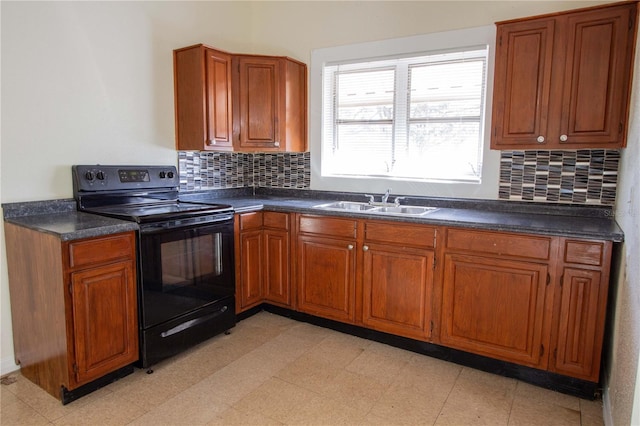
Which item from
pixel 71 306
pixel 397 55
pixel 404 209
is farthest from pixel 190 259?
pixel 397 55

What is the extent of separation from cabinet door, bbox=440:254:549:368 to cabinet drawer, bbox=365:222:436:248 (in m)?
0.18

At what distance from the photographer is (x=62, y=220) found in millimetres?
2332

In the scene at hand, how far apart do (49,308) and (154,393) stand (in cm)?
71

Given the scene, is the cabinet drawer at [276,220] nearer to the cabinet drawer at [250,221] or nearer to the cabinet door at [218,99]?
the cabinet drawer at [250,221]

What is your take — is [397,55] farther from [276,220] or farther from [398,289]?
[398,289]

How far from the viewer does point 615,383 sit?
1.93m

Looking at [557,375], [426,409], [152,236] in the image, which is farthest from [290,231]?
[557,375]

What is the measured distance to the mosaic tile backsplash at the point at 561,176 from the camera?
2619mm

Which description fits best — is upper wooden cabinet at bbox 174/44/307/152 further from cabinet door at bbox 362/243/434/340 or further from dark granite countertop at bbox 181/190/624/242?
cabinet door at bbox 362/243/434/340

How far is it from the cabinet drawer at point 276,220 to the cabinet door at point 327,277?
18 cm

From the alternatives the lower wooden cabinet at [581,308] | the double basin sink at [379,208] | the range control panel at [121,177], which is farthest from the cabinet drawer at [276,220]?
the lower wooden cabinet at [581,308]

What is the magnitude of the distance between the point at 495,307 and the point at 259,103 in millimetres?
2379

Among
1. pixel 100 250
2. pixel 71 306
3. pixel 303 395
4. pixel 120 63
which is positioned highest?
pixel 120 63

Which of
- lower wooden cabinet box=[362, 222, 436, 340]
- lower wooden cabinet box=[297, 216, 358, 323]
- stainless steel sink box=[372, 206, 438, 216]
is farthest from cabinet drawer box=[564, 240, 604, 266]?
lower wooden cabinet box=[297, 216, 358, 323]
